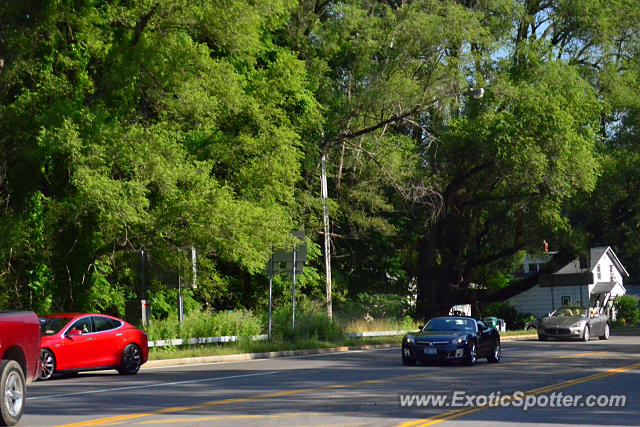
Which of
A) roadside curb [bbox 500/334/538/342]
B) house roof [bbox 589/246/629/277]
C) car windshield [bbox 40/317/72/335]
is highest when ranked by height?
house roof [bbox 589/246/629/277]

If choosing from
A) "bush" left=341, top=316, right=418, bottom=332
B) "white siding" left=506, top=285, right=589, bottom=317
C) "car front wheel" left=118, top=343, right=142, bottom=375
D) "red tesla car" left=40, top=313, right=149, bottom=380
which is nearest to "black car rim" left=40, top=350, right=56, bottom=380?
"red tesla car" left=40, top=313, right=149, bottom=380

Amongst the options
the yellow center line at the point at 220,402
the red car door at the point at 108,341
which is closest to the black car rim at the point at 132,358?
the red car door at the point at 108,341

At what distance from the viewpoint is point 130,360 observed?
70.7 feet

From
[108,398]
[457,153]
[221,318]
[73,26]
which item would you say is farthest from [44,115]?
[457,153]

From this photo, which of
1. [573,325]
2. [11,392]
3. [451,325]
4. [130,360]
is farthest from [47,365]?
[573,325]

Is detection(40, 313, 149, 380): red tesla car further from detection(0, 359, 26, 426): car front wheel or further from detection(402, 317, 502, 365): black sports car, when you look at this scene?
detection(0, 359, 26, 426): car front wheel

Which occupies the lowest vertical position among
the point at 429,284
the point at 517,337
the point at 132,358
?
the point at 517,337

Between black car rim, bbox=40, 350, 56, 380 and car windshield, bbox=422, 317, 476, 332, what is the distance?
30.5ft

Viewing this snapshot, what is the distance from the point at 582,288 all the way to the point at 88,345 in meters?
63.9

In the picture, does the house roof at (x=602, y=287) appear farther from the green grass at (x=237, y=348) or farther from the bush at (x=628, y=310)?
the green grass at (x=237, y=348)

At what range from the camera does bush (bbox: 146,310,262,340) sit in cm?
2829

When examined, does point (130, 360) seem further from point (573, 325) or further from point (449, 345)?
point (573, 325)

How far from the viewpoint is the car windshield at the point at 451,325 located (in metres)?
23.7

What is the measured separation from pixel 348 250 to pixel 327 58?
1153cm
